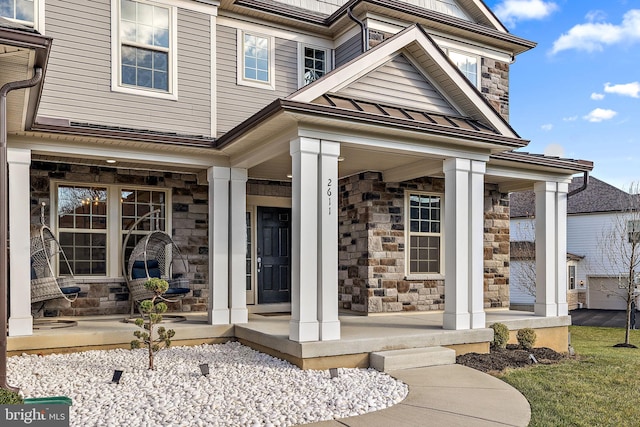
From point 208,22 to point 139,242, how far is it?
3.74 meters

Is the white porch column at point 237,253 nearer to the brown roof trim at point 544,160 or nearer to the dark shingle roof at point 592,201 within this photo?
the brown roof trim at point 544,160

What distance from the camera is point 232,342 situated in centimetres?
797

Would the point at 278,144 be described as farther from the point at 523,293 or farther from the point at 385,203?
the point at 523,293

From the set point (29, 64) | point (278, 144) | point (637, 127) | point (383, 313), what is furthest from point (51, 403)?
point (637, 127)

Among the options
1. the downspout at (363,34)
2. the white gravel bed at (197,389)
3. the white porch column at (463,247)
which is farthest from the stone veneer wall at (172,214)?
the white porch column at (463,247)

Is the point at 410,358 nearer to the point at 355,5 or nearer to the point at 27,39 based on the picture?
the point at 27,39

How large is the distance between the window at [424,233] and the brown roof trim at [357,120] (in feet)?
9.03

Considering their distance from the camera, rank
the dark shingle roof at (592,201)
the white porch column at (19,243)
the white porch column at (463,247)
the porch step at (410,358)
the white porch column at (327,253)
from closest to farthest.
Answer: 1. the porch step at (410,358)
2. the white porch column at (327,253)
3. the white porch column at (19,243)
4. the white porch column at (463,247)
5. the dark shingle roof at (592,201)

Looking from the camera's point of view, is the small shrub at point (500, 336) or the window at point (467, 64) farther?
the window at point (467, 64)

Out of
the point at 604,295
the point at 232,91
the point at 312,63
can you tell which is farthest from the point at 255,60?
the point at 604,295

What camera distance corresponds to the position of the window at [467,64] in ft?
35.7

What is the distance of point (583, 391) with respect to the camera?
5688 millimetres

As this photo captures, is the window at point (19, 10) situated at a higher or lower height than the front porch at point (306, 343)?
higher

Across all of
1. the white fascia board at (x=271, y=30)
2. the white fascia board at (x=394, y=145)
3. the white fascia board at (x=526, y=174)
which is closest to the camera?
the white fascia board at (x=394, y=145)
